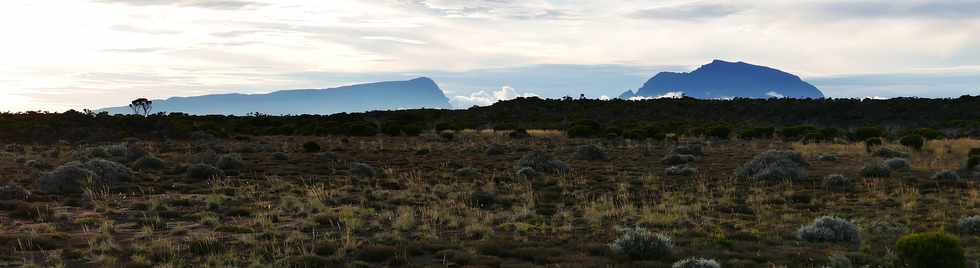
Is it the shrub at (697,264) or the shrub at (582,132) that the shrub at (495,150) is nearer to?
the shrub at (582,132)

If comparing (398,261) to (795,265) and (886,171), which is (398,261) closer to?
(795,265)

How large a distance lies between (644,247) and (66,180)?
16567 millimetres

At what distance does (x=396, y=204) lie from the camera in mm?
16688

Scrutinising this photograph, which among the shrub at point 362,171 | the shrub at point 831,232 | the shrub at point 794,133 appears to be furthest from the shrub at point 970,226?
the shrub at point 794,133

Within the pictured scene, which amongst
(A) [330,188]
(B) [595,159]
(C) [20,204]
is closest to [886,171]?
(B) [595,159]

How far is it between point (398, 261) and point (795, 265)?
6.03 m

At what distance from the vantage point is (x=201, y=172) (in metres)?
21.7

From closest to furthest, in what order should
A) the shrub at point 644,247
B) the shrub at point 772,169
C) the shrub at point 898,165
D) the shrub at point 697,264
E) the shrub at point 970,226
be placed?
1. the shrub at point 697,264
2. the shrub at point 644,247
3. the shrub at point 970,226
4. the shrub at point 772,169
5. the shrub at point 898,165

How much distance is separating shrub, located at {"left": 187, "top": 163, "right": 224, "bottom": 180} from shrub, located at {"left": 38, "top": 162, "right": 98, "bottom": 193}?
281 cm

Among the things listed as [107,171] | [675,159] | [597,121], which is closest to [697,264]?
[675,159]

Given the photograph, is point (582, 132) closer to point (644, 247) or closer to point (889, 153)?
point (889, 153)

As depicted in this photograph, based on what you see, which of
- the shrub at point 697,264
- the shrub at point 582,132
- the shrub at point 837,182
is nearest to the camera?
the shrub at point 697,264

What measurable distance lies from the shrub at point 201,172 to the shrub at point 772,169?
692 inches

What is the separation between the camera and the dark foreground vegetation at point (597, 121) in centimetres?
4403
